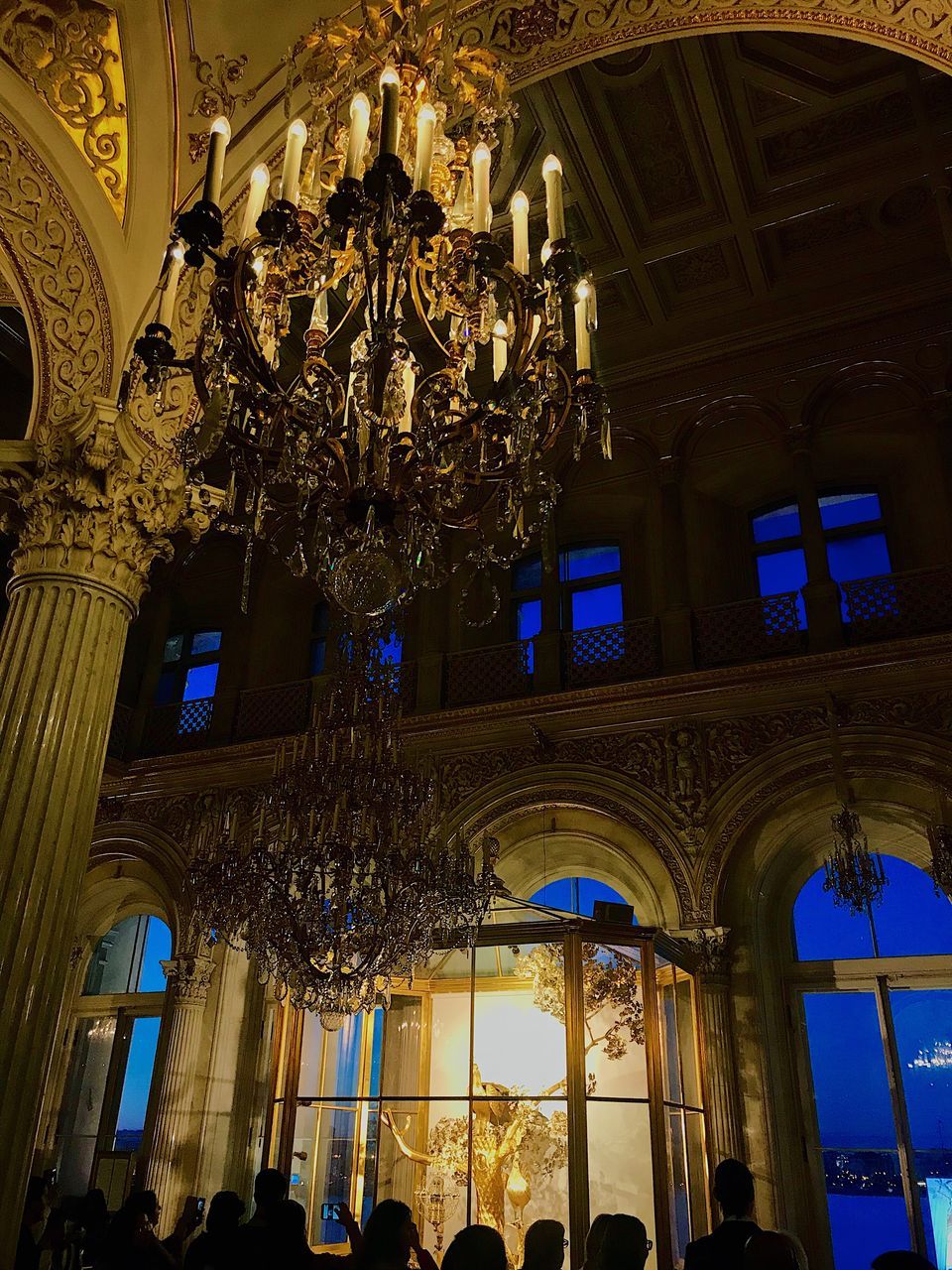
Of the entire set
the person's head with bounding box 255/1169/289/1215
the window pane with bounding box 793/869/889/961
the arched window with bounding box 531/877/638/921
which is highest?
the arched window with bounding box 531/877/638/921

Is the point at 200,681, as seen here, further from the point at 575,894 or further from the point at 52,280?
the point at 52,280

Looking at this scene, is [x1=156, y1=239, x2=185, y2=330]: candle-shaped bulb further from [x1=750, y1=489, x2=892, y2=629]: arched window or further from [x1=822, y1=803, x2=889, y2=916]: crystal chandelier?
[x1=750, y1=489, x2=892, y2=629]: arched window

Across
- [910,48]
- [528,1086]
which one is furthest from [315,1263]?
[910,48]

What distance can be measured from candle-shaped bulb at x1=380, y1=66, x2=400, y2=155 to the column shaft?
81.0 inches

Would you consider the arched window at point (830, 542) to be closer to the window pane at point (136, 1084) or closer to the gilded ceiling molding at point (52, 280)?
the gilded ceiling molding at point (52, 280)

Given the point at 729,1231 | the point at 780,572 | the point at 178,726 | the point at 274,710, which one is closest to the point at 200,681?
the point at 178,726

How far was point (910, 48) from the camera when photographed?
3945mm

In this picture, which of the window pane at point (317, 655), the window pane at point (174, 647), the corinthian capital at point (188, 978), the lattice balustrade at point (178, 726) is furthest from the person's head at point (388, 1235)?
the window pane at point (174, 647)

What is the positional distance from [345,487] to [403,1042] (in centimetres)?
461

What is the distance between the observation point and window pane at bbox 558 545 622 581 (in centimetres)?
1047

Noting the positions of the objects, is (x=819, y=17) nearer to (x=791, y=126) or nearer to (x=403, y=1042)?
(x=791, y=126)

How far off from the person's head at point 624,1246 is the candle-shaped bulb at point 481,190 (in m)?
3.24

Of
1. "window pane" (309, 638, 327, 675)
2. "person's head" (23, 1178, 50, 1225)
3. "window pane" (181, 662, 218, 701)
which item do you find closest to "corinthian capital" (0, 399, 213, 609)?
"person's head" (23, 1178, 50, 1225)

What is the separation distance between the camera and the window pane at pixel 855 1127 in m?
7.03
